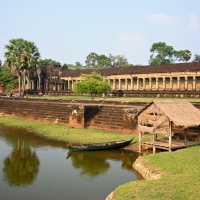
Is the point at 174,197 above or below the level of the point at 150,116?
below

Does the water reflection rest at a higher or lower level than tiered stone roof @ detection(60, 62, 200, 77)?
lower

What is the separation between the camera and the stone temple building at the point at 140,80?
1577 inches

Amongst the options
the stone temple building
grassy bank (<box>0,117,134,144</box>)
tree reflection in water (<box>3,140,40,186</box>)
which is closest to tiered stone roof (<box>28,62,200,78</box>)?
the stone temple building

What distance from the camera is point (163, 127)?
12.8 m

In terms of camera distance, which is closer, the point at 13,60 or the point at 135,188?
the point at 135,188

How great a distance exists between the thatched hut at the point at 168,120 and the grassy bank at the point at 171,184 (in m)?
1.82

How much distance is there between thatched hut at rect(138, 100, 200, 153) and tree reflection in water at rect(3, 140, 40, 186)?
493 cm

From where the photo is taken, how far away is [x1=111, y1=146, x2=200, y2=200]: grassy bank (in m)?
7.38

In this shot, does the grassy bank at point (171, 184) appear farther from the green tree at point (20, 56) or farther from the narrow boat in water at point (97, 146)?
the green tree at point (20, 56)

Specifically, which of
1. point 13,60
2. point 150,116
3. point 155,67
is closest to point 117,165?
point 150,116

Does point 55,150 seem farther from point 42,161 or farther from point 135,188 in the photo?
point 135,188

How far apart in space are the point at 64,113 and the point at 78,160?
9989mm

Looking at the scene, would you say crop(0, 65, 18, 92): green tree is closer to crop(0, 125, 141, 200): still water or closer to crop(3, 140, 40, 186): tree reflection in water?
crop(0, 125, 141, 200): still water

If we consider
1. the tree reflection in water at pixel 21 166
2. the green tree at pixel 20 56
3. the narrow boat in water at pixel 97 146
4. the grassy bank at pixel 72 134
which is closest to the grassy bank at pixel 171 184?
the narrow boat in water at pixel 97 146
